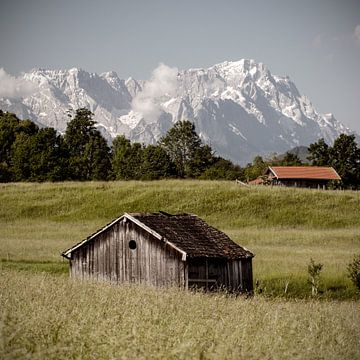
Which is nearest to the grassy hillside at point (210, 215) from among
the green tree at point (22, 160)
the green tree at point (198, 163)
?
the green tree at point (22, 160)

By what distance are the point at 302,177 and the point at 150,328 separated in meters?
95.6

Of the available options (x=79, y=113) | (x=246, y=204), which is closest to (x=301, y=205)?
(x=246, y=204)

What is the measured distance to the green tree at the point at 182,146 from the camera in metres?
111

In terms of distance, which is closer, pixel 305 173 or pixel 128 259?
pixel 128 259

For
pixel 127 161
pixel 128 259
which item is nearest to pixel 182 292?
pixel 128 259

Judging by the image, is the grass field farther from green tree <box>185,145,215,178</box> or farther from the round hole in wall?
green tree <box>185,145,215,178</box>

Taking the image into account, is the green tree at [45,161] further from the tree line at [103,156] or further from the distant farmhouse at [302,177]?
the distant farmhouse at [302,177]

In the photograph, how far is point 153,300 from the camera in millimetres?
13406

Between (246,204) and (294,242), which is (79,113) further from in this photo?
(294,242)

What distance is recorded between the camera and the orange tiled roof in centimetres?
10294

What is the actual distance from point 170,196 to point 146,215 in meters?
39.7

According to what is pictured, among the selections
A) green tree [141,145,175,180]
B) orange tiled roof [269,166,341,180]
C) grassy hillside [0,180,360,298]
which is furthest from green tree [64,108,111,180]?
orange tiled roof [269,166,341,180]

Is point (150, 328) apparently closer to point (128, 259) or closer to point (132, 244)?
point (128, 259)

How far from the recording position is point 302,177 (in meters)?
103
